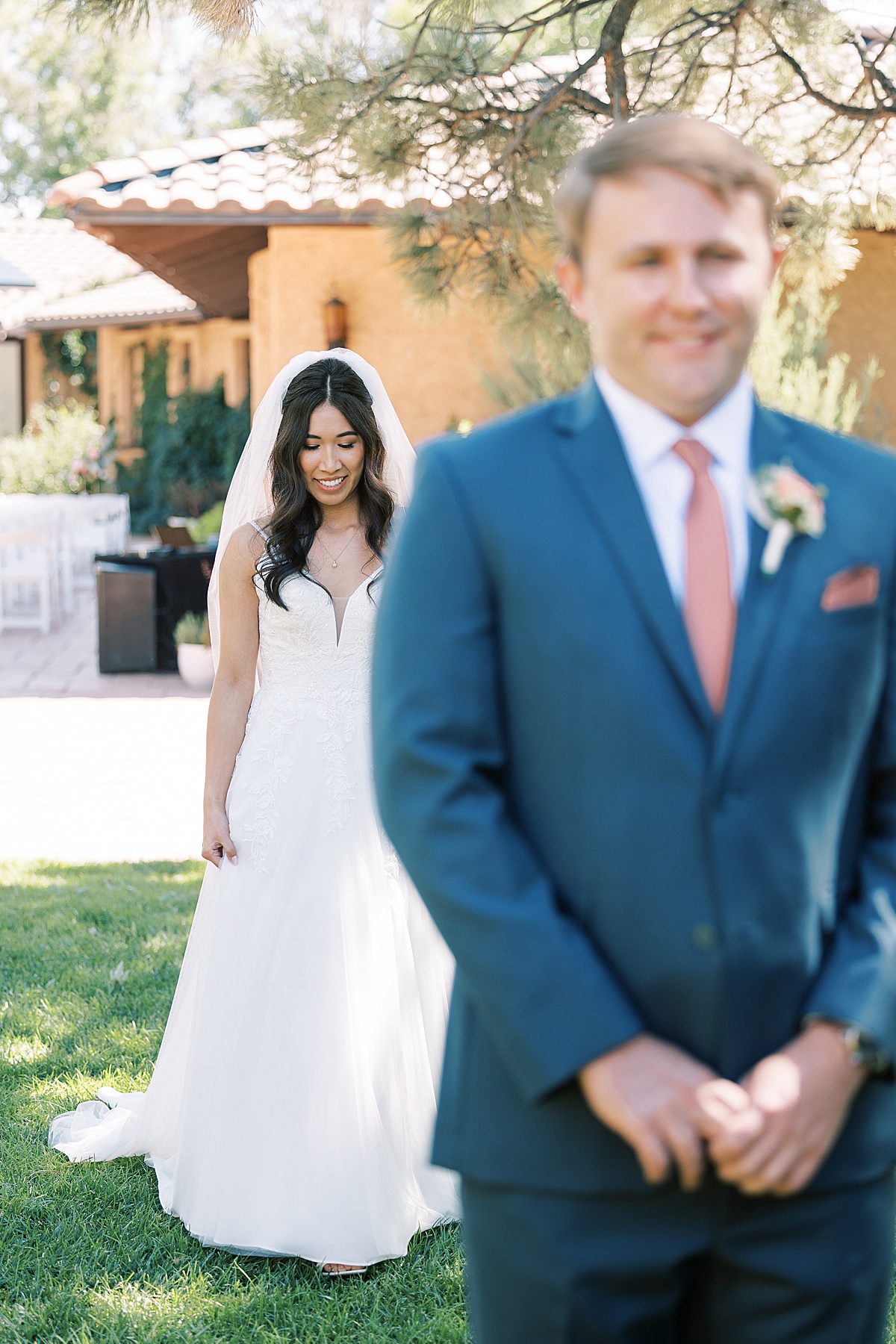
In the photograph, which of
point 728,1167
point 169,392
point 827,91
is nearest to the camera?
point 728,1167

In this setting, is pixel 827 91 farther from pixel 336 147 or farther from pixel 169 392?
pixel 169 392

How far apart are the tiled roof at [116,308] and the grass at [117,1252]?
2053cm

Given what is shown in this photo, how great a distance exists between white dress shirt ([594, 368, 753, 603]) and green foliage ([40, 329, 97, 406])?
30.6 meters

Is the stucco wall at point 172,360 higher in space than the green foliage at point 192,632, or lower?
higher

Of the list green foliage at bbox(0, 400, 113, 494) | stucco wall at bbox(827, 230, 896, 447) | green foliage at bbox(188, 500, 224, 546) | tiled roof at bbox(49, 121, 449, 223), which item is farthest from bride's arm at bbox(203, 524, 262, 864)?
green foliage at bbox(0, 400, 113, 494)

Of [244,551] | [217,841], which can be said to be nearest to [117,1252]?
[217,841]

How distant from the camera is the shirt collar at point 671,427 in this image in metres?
1.63

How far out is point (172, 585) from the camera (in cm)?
1345

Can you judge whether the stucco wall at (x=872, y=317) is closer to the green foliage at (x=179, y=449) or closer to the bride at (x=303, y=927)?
the bride at (x=303, y=927)

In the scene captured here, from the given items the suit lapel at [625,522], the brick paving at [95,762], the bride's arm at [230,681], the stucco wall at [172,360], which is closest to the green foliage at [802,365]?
the brick paving at [95,762]

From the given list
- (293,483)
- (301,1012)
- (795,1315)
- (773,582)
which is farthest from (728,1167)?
(293,483)

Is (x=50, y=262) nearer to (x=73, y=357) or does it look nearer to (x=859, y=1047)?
(x=73, y=357)

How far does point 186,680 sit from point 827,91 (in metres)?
8.64

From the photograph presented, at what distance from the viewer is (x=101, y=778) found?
939 centimetres
